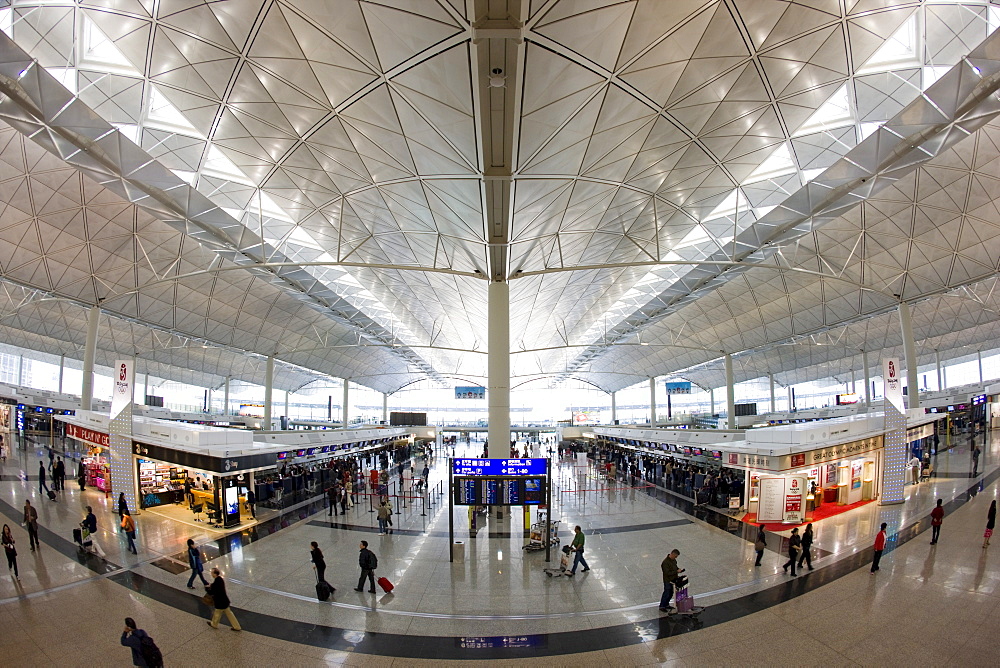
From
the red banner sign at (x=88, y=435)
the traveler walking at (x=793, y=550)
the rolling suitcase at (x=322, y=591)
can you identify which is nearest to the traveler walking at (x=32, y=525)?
the rolling suitcase at (x=322, y=591)

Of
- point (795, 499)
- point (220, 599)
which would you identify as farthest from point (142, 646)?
point (795, 499)

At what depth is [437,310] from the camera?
40312 mm

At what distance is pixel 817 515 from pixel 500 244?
17.8m

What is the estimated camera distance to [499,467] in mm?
16609

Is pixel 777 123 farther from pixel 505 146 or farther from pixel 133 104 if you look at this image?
pixel 133 104

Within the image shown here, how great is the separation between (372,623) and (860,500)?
77.3ft

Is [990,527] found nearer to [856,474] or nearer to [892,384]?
[856,474]

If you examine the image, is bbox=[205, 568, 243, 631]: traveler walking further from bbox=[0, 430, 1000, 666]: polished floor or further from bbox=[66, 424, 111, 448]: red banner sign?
bbox=[66, 424, 111, 448]: red banner sign

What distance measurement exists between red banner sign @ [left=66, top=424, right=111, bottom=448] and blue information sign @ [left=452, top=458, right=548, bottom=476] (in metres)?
20.9

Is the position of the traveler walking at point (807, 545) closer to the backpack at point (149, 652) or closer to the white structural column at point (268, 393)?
the backpack at point (149, 652)

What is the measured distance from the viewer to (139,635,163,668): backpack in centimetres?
749

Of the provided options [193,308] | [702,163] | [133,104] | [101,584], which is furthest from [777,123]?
[193,308]

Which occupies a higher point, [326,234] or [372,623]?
[326,234]

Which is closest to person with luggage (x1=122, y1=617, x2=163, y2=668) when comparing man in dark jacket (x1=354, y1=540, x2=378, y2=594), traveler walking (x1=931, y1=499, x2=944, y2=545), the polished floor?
the polished floor
